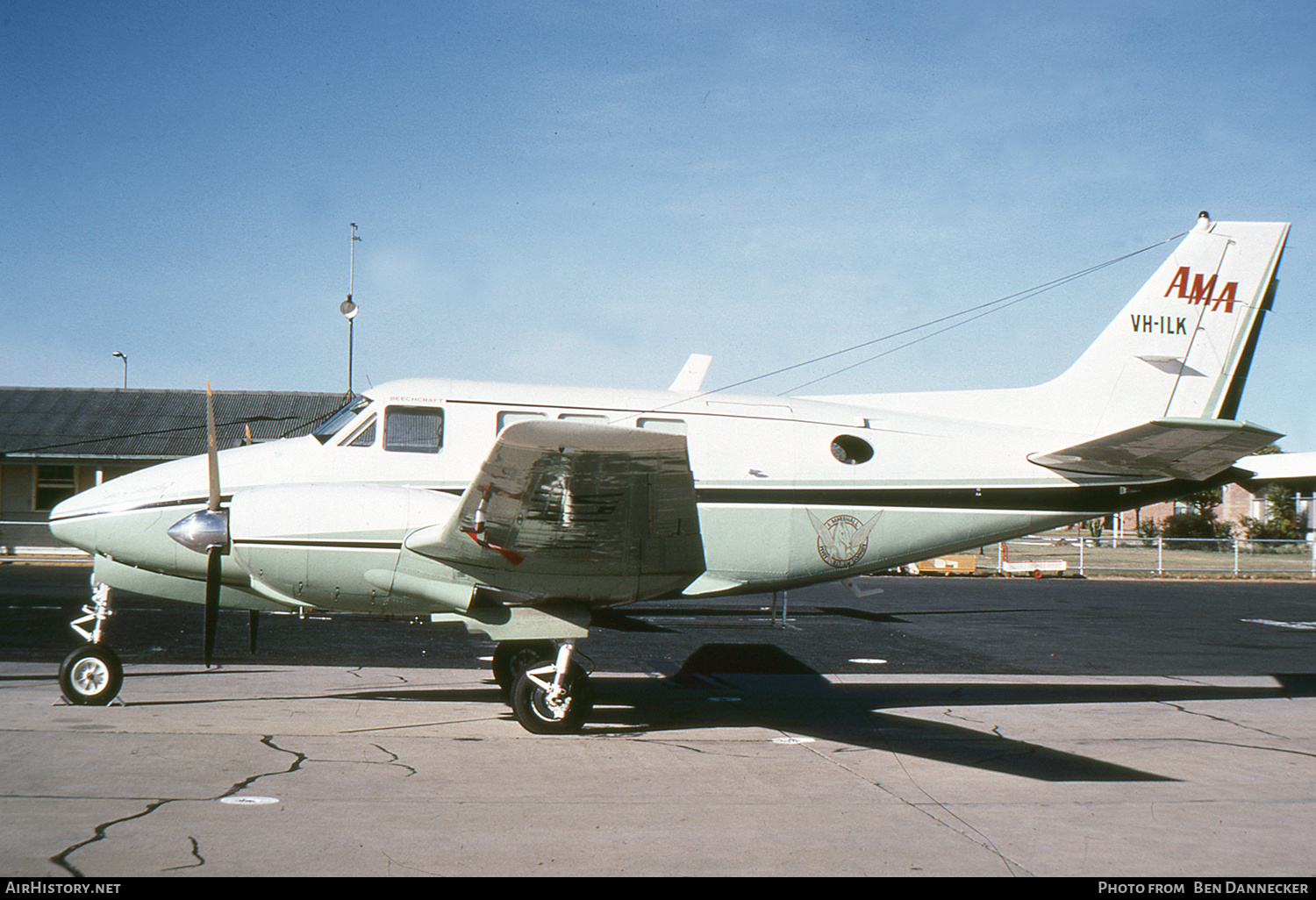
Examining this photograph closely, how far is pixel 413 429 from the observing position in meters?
8.91

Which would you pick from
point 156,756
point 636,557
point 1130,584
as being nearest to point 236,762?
point 156,756

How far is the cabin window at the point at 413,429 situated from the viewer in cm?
890

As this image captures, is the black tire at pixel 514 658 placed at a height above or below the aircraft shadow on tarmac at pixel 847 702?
above

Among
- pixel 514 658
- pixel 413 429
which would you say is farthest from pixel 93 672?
pixel 514 658

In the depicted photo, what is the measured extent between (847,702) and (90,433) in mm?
28343

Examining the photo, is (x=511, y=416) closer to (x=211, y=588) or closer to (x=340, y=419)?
(x=340, y=419)

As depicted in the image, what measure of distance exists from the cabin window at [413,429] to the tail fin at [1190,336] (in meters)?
6.90

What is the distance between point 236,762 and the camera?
698 cm

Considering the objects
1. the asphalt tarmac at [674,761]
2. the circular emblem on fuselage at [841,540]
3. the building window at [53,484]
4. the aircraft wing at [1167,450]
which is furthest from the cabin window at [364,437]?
the building window at [53,484]

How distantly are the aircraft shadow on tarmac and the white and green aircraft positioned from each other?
49.7 inches

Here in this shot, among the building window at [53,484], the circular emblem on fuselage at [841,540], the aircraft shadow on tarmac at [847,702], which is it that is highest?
the circular emblem on fuselage at [841,540]

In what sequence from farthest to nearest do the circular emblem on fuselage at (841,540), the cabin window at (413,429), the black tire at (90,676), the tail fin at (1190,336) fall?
the tail fin at (1190,336) < the circular emblem on fuselage at (841,540) < the cabin window at (413,429) < the black tire at (90,676)

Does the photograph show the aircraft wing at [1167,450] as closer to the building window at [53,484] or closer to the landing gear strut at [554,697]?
the landing gear strut at [554,697]
